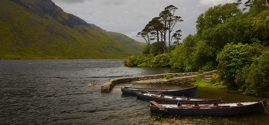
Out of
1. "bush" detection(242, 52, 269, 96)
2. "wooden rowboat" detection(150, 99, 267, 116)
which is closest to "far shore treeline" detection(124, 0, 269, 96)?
"bush" detection(242, 52, 269, 96)

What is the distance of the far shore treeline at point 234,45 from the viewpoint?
1859 centimetres

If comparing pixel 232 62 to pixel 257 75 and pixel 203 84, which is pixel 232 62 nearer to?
pixel 257 75

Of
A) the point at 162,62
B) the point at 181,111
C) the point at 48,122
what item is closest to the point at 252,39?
the point at 181,111

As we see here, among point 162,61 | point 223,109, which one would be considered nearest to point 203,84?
point 223,109

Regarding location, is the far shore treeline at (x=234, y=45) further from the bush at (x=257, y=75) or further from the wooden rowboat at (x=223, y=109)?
the wooden rowboat at (x=223, y=109)

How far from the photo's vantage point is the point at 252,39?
2873 centimetres

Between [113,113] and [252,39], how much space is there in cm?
2925

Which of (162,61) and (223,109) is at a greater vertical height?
(162,61)

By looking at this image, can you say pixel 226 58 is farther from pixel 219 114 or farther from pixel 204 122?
pixel 204 122

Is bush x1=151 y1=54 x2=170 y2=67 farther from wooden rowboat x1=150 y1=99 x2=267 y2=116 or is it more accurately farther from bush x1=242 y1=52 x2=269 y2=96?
wooden rowboat x1=150 y1=99 x2=267 y2=116

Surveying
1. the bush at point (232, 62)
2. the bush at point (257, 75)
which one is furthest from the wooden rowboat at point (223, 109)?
the bush at point (232, 62)

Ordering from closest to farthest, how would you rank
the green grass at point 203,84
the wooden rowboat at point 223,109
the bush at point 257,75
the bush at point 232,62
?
the wooden rowboat at point 223,109 → the bush at point 257,75 → the bush at point 232,62 → the green grass at point 203,84

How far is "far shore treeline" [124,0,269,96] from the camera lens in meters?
18.6

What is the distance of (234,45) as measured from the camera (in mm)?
22250
